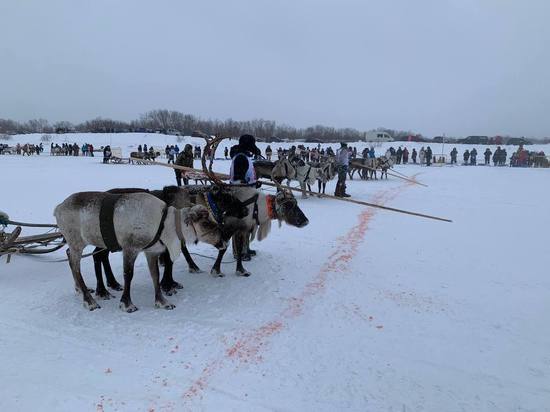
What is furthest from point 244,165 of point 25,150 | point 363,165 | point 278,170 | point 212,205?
point 25,150

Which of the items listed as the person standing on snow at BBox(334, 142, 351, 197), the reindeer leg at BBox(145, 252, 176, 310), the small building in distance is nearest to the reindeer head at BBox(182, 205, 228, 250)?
the reindeer leg at BBox(145, 252, 176, 310)

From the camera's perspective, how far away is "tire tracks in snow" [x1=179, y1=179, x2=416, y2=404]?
343cm

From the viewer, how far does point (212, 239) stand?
15.8ft

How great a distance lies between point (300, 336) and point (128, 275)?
2.00 m

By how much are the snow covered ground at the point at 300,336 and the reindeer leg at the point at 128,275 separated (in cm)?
11

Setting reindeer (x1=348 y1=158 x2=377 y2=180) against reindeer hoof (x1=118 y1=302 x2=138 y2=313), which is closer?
reindeer hoof (x1=118 y1=302 x2=138 y2=313)

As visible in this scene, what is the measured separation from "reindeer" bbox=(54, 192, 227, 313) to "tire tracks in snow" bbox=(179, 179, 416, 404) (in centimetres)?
114

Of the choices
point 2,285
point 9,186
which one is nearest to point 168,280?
point 2,285

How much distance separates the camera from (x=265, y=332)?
13.9 feet

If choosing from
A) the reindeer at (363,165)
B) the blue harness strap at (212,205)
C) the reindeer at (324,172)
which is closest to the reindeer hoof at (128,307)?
the blue harness strap at (212,205)

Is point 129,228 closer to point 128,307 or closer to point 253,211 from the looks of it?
point 128,307

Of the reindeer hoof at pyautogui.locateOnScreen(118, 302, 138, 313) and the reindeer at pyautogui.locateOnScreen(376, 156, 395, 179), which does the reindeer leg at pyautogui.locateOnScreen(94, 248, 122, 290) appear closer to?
the reindeer hoof at pyautogui.locateOnScreen(118, 302, 138, 313)

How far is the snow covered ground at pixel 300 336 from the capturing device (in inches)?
128

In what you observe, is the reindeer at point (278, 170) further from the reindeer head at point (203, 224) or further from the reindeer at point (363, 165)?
the reindeer head at point (203, 224)
